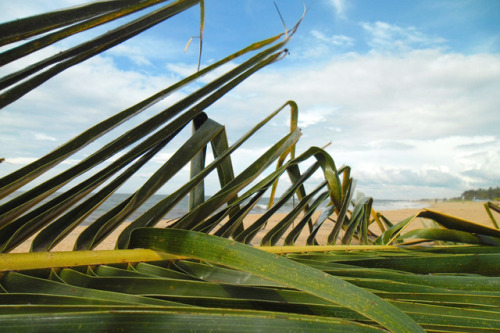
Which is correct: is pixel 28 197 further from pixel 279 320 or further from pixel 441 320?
pixel 441 320

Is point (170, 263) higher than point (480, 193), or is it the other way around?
point (480, 193)

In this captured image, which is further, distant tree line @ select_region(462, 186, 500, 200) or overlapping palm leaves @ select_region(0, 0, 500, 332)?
distant tree line @ select_region(462, 186, 500, 200)

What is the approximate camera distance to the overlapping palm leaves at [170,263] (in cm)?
41

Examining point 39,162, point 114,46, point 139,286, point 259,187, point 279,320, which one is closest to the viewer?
point 279,320

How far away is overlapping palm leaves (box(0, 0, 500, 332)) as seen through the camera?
1.36 ft

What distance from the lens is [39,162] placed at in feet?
2.10

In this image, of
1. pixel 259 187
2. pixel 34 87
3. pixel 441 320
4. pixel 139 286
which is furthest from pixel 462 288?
pixel 34 87

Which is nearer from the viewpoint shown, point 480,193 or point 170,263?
point 170,263

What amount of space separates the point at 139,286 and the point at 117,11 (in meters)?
0.54

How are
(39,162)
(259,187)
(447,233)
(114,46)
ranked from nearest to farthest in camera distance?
1. (39,162)
2. (114,46)
3. (259,187)
4. (447,233)

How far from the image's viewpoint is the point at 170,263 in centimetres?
66

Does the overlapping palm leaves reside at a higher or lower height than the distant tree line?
lower

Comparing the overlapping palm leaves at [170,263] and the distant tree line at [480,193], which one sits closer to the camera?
the overlapping palm leaves at [170,263]

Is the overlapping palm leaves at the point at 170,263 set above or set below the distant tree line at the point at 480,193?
below
